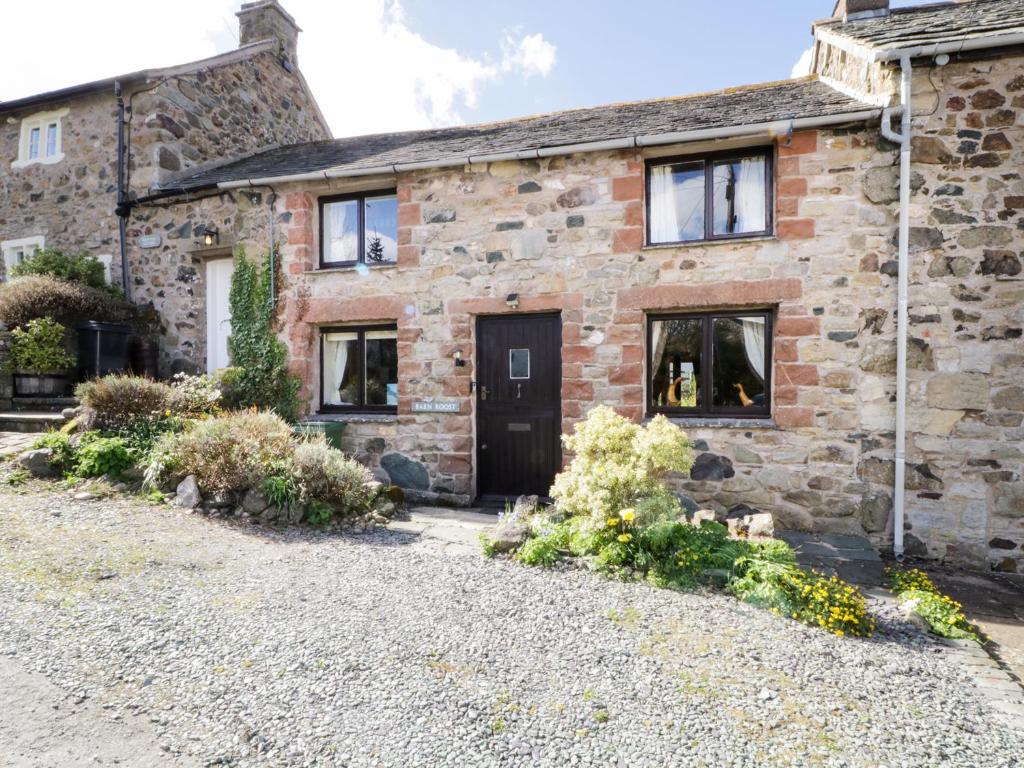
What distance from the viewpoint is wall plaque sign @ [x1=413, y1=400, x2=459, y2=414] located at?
6.97 metres

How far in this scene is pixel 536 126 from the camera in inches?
318

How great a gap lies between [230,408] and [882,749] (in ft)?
24.9

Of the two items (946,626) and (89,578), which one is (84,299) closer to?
→ (89,578)

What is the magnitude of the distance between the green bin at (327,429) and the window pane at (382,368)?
635 mm

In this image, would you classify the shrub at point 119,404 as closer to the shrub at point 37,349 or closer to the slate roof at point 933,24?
the shrub at point 37,349

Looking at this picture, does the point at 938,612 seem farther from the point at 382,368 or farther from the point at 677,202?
the point at 382,368

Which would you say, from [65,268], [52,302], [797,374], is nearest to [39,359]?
[52,302]

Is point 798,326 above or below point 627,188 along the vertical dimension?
below

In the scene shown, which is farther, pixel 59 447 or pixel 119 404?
pixel 119 404

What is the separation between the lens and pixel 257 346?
778 centimetres

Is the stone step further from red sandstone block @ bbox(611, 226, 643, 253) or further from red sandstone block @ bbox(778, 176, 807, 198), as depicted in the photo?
red sandstone block @ bbox(778, 176, 807, 198)

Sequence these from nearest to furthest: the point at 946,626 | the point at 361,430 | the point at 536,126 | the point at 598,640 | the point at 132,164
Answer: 1. the point at 598,640
2. the point at 946,626
3. the point at 361,430
4. the point at 536,126
5. the point at 132,164

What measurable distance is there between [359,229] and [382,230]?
1.19ft

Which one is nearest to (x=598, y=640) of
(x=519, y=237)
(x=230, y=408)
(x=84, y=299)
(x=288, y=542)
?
(x=288, y=542)
